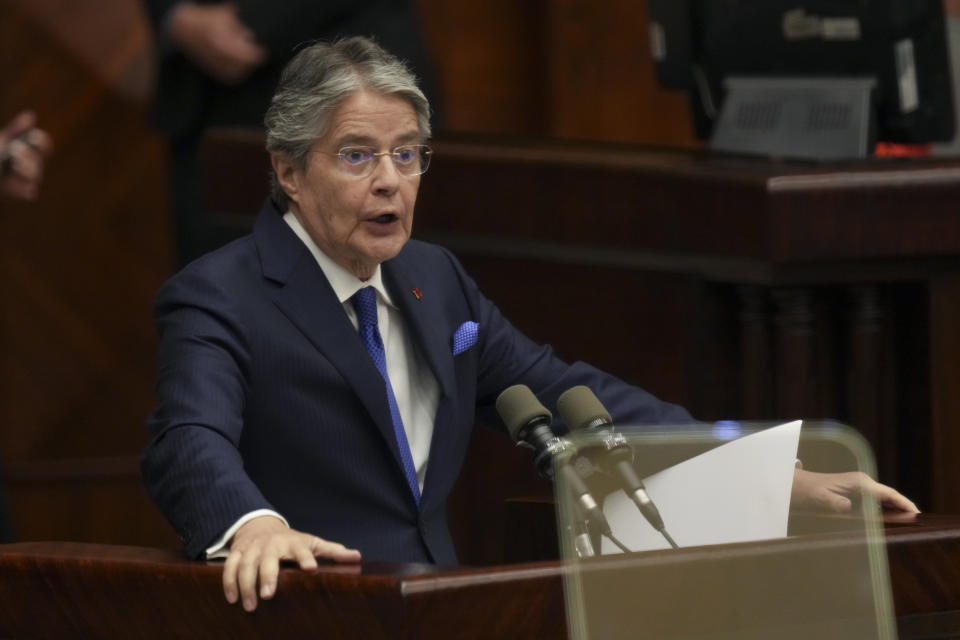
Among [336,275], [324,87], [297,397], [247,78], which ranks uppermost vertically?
[324,87]

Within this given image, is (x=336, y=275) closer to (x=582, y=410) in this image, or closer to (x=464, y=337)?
(x=464, y=337)

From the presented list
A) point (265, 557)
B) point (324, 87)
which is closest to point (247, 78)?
point (324, 87)

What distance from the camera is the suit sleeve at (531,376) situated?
2.33 meters

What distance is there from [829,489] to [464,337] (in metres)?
0.70

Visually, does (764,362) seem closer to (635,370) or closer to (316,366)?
(635,370)

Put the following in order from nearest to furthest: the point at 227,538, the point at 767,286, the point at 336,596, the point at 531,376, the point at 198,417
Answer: the point at 336,596 < the point at 227,538 < the point at 198,417 < the point at 531,376 < the point at 767,286

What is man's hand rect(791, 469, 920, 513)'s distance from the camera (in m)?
1.60

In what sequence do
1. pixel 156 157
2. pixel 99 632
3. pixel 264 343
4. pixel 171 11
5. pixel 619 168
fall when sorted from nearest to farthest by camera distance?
pixel 99 632, pixel 264 343, pixel 619 168, pixel 171 11, pixel 156 157

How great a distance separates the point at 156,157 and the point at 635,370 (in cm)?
194

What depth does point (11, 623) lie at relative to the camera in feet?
6.18

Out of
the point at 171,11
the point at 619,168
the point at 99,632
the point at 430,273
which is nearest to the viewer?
the point at 99,632

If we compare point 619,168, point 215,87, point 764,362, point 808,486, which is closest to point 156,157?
point 215,87

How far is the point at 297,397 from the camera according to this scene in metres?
2.08

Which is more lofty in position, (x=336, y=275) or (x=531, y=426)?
(x=336, y=275)
